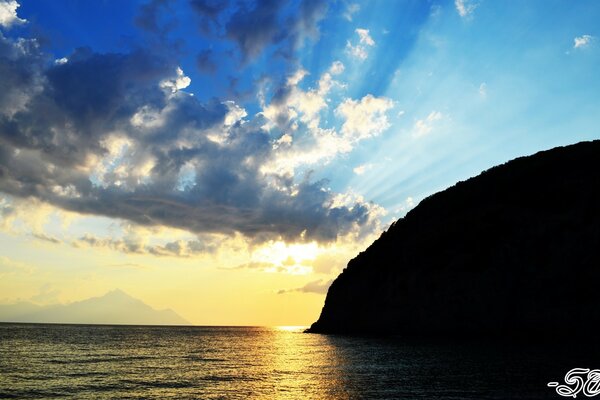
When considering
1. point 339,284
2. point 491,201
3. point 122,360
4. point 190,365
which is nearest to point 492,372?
point 190,365

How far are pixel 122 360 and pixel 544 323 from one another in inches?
2921

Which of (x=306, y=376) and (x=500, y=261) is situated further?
(x=500, y=261)

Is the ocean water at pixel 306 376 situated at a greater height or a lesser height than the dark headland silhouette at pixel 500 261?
lesser

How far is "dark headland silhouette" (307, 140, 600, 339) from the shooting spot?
84188 millimetres

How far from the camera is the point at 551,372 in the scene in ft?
135

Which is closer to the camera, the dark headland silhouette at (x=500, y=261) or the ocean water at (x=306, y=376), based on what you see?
the ocean water at (x=306, y=376)

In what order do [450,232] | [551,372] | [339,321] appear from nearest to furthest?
1. [551,372]
2. [450,232]
3. [339,321]

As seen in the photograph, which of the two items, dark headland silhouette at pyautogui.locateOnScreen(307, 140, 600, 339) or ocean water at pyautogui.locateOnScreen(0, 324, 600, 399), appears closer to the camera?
ocean water at pyautogui.locateOnScreen(0, 324, 600, 399)

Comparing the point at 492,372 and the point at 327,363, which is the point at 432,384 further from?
the point at 327,363

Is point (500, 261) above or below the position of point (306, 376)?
above

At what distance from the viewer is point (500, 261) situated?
91188mm

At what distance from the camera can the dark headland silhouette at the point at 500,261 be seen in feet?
276

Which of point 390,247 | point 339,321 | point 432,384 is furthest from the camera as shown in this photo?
point 339,321

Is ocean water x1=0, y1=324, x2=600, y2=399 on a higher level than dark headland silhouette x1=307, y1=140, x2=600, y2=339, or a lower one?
lower
